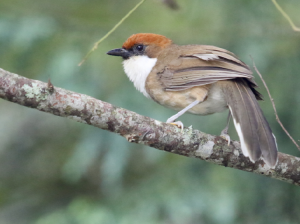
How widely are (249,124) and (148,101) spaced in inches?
78.8

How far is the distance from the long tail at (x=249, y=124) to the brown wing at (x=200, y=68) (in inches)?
5.2

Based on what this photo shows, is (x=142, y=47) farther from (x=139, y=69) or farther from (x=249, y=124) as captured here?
(x=249, y=124)

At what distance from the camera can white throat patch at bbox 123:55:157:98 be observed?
13.9 ft

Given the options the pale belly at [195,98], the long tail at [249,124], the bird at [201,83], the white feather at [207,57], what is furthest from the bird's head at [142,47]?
the long tail at [249,124]

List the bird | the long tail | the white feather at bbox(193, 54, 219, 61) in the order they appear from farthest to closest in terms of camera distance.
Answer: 1. the white feather at bbox(193, 54, 219, 61)
2. the bird
3. the long tail

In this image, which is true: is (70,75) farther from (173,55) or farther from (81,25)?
(173,55)

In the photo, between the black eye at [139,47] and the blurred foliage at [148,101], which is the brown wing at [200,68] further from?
the blurred foliage at [148,101]

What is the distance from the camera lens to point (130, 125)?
2.98m

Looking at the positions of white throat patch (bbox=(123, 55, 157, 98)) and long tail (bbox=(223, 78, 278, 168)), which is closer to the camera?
long tail (bbox=(223, 78, 278, 168))

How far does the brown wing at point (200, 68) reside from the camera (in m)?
3.62

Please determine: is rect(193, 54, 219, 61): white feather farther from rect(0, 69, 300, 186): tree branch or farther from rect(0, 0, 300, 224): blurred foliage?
rect(0, 0, 300, 224): blurred foliage

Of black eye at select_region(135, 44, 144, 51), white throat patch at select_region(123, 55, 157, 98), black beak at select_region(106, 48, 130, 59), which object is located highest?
black eye at select_region(135, 44, 144, 51)

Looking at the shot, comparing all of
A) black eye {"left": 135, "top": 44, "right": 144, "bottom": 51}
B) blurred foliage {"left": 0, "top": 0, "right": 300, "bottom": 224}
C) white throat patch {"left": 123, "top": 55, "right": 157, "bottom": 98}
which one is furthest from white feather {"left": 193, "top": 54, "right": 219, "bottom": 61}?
blurred foliage {"left": 0, "top": 0, "right": 300, "bottom": 224}

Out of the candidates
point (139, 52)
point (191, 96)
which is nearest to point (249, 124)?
point (191, 96)
